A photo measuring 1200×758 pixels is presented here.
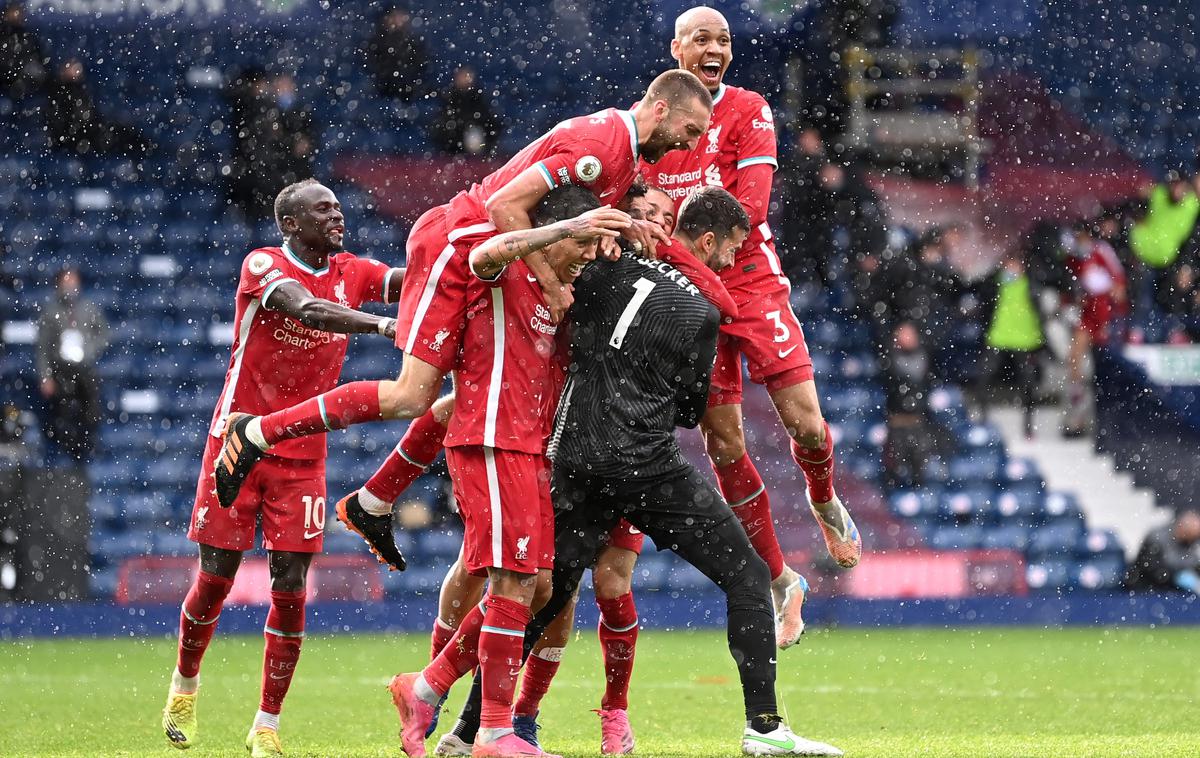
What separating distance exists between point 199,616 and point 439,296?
2.34 metres

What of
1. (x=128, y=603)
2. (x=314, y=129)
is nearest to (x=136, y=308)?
(x=314, y=129)

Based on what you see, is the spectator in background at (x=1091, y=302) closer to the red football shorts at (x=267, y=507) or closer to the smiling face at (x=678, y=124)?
the red football shorts at (x=267, y=507)

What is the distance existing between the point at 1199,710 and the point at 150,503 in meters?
11.2

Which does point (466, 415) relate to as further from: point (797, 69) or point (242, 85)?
point (797, 69)

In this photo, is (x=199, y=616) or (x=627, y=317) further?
(x=199, y=616)

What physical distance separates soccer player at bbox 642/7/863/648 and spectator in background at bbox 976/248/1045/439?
11483mm

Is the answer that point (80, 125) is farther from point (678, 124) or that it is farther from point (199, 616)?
point (678, 124)

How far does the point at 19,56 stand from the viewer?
19.3 m

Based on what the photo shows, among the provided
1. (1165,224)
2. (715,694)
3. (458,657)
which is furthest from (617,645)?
(1165,224)

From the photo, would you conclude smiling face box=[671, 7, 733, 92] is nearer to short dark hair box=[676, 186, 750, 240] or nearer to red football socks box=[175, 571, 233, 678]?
short dark hair box=[676, 186, 750, 240]

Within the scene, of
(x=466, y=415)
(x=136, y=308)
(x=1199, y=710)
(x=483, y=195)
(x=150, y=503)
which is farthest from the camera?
(x=136, y=308)

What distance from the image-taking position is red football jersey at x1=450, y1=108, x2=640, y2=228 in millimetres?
6527

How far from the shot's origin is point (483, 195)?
6.81m

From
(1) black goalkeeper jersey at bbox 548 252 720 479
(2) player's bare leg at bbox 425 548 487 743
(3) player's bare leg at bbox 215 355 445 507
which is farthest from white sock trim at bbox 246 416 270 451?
(1) black goalkeeper jersey at bbox 548 252 720 479
